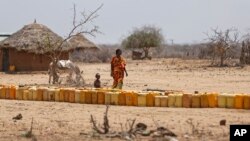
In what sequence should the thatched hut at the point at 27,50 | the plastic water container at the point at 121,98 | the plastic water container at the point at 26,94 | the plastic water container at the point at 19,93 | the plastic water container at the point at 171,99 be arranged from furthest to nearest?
1. the thatched hut at the point at 27,50
2. the plastic water container at the point at 19,93
3. the plastic water container at the point at 26,94
4. the plastic water container at the point at 121,98
5. the plastic water container at the point at 171,99

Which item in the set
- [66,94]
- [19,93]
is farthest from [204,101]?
[19,93]

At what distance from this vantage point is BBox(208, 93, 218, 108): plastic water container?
12.3 meters

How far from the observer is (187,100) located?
12477 mm

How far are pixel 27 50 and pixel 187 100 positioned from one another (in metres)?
19.1

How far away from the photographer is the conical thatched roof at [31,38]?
30188mm

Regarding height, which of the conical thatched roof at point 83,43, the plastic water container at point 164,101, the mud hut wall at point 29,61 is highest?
the conical thatched roof at point 83,43

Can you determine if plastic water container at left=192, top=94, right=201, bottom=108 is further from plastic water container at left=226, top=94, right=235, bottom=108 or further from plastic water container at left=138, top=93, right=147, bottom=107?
plastic water container at left=138, top=93, right=147, bottom=107

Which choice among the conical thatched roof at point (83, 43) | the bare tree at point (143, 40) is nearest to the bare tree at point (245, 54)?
the conical thatched roof at point (83, 43)

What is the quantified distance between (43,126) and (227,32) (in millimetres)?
27811

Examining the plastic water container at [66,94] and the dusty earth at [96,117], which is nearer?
the dusty earth at [96,117]

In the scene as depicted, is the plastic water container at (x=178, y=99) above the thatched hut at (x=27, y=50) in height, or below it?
below

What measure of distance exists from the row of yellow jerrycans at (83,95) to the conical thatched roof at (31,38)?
14.5 m

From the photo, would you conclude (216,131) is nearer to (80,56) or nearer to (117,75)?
(117,75)

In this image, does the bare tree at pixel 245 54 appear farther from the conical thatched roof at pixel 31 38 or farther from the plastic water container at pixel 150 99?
the plastic water container at pixel 150 99
